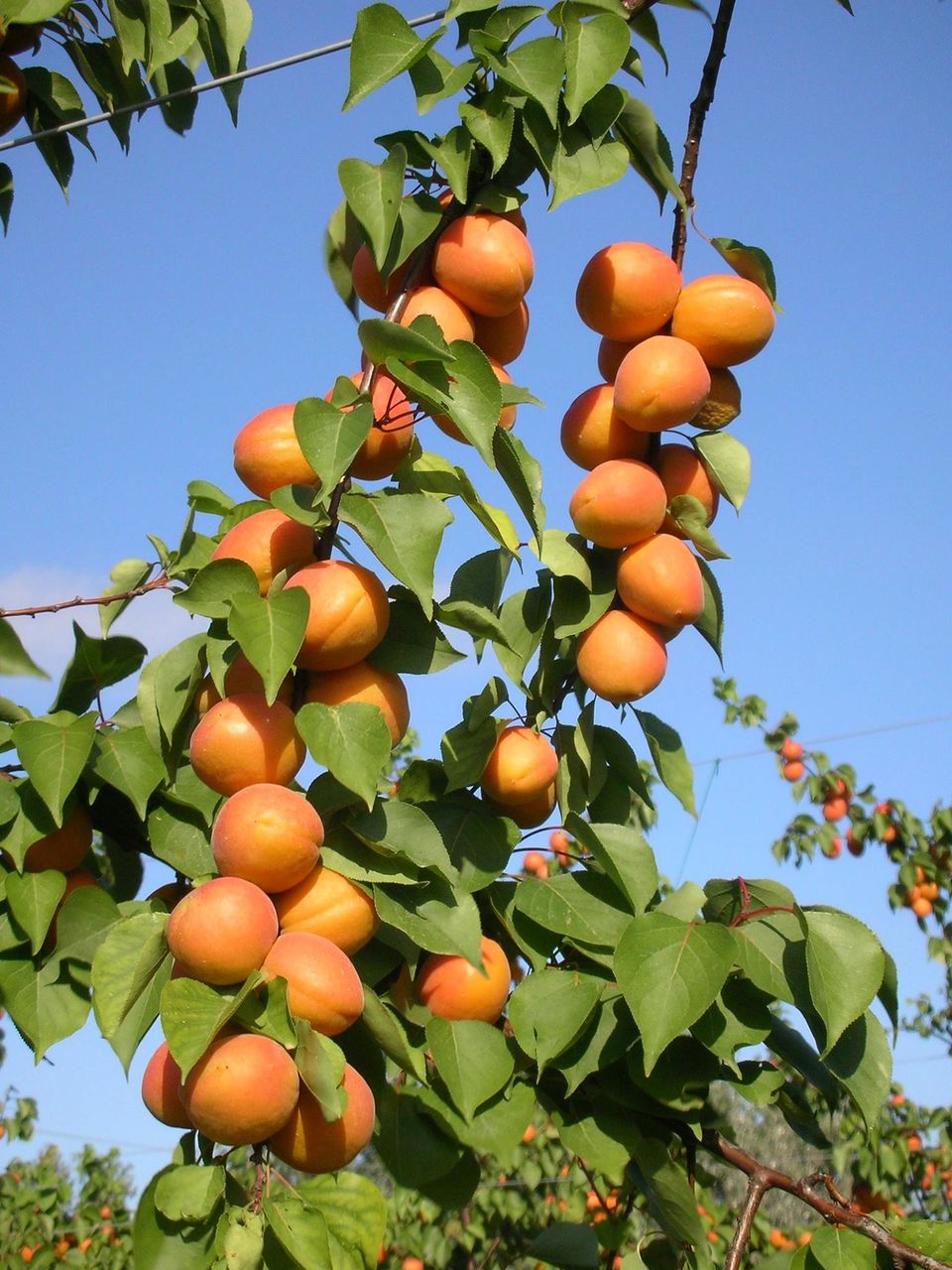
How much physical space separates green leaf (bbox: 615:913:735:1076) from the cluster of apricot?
25cm

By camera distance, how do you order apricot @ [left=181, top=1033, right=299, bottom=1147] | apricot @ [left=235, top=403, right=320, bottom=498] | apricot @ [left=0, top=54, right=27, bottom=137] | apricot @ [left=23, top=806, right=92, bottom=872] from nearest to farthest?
1. apricot @ [left=181, top=1033, right=299, bottom=1147]
2. apricot @ [left=235, top=403, right=320, bottom=498]
3. apricot @ [left=23, top=806, right=92, bottom=872]
4. apricot @ [left=0, top=54, right=27, bottom=137]

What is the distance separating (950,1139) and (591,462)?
12.2 feet

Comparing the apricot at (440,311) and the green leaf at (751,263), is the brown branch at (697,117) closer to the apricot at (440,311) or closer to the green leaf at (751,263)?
the green leaf at (751,263)

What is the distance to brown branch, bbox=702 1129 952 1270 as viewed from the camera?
3.48ft

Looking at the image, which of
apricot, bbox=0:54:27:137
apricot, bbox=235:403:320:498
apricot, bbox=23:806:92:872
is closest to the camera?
apricot, bbox=235:403:320:498

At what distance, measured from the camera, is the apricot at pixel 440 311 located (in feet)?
3.53

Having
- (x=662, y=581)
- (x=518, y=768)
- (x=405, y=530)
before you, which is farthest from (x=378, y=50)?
(x=518, y=768)

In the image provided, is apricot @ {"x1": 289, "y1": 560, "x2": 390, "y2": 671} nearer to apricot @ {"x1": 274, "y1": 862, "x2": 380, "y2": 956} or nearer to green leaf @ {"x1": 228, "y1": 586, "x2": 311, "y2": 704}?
green leaf @ {"x1": 228, "y1": 586, "x2": 311, "y2": 704}

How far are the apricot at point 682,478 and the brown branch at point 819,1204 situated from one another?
0.61m

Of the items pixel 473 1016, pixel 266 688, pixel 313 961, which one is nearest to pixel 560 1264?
pixel 473 1016

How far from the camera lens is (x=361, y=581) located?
3.08ft

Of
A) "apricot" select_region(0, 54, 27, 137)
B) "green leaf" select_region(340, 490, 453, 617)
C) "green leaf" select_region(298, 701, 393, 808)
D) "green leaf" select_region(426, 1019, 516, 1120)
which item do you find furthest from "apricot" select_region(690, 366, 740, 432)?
"apricot" select_region(0, 54, 27, 137)

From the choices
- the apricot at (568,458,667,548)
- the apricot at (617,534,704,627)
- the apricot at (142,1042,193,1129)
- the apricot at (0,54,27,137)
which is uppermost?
the apricot at (0,54,27,137)

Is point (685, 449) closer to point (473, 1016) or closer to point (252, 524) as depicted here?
point (252, 524)
